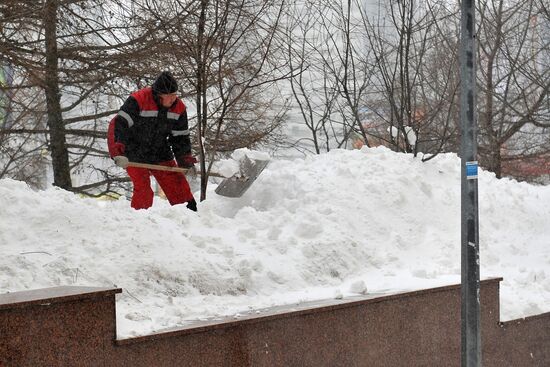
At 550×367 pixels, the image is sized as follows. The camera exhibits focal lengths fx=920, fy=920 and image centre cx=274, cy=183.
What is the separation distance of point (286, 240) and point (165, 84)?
1.84m

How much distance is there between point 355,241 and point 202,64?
2791 millimetres

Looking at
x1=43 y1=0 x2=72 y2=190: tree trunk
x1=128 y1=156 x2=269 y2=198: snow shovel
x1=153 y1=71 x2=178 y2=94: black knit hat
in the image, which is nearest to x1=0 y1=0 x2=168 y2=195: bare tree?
x1=43 y1=0 x2=72 y2=190: tree trunk

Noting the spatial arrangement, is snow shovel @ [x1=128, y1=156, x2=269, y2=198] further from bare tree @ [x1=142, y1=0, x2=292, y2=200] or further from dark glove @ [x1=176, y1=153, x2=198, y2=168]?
dark glove @ [x1=176, y1=153, x2=198, y2=168]

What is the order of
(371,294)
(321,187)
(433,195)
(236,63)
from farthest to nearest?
1. (236,63)
2. (433,195)
3. (321,187)
4. (371,294)

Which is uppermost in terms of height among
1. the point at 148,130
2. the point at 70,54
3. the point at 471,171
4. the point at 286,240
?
the point at 70,54

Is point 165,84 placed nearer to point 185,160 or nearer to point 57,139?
point 185,160

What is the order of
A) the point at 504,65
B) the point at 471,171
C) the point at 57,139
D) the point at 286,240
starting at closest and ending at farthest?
the point at 471,171 < the point at 286,240 < the point at 57,139 < the point at 504,65

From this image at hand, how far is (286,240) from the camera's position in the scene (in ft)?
28.4

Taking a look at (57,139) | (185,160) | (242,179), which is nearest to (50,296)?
(185,160)

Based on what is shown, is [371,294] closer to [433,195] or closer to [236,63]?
[433,195]

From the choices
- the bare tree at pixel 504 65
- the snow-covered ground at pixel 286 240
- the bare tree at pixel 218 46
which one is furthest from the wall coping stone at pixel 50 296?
the bare tree at pixel 504 65

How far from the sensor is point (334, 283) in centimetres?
840

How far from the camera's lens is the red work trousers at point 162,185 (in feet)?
29.0

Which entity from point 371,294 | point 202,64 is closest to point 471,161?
point 371,294
